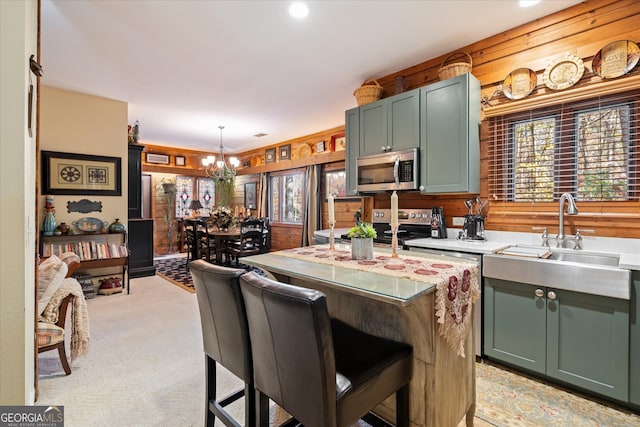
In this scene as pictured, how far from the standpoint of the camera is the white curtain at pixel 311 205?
627 centimetres

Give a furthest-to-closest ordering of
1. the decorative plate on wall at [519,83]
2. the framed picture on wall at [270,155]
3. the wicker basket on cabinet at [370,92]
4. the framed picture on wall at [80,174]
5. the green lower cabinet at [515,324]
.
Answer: the framed picture on wall at [270,155]
the framed picture on wall at [80,174]
the wicker basket on cabinet at [370,92]
the decorative plate on wall at [519,83]
the green lower cabinet at [515,324]

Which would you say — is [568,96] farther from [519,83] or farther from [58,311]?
[58,311]

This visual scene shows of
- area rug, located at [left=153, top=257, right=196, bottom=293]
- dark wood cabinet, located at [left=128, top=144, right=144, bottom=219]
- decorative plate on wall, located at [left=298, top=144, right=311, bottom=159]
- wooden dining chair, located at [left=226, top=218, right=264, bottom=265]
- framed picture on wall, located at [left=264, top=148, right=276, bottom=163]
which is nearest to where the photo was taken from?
area rug, located at [left=153, top=257, right=196, bottom=293]

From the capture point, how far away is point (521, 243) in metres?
2.61

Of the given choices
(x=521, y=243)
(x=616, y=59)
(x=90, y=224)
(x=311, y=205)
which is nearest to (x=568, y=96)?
(x=616, y=59)

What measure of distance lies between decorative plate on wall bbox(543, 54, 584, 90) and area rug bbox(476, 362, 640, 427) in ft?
7.34

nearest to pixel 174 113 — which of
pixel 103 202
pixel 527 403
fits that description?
pixel 103 202

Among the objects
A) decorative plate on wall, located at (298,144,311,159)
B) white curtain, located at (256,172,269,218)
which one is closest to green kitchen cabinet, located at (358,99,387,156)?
decorative plate on wall, located at (298,144,311,159)

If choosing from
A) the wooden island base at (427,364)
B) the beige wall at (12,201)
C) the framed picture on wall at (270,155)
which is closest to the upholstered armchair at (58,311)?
the beige wall at (12,201)

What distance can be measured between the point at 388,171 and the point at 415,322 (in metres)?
2.11

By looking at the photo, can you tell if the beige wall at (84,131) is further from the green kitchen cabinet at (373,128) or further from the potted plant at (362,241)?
the potted plant at (362,241)

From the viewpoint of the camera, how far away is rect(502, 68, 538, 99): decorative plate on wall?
101 inches

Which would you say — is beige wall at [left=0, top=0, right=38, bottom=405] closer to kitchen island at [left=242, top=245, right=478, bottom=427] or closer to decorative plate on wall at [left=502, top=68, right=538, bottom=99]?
kitchen island at [left=242, top=245, right=478, bottom=427]

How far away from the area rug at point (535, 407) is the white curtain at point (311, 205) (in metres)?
4.46
